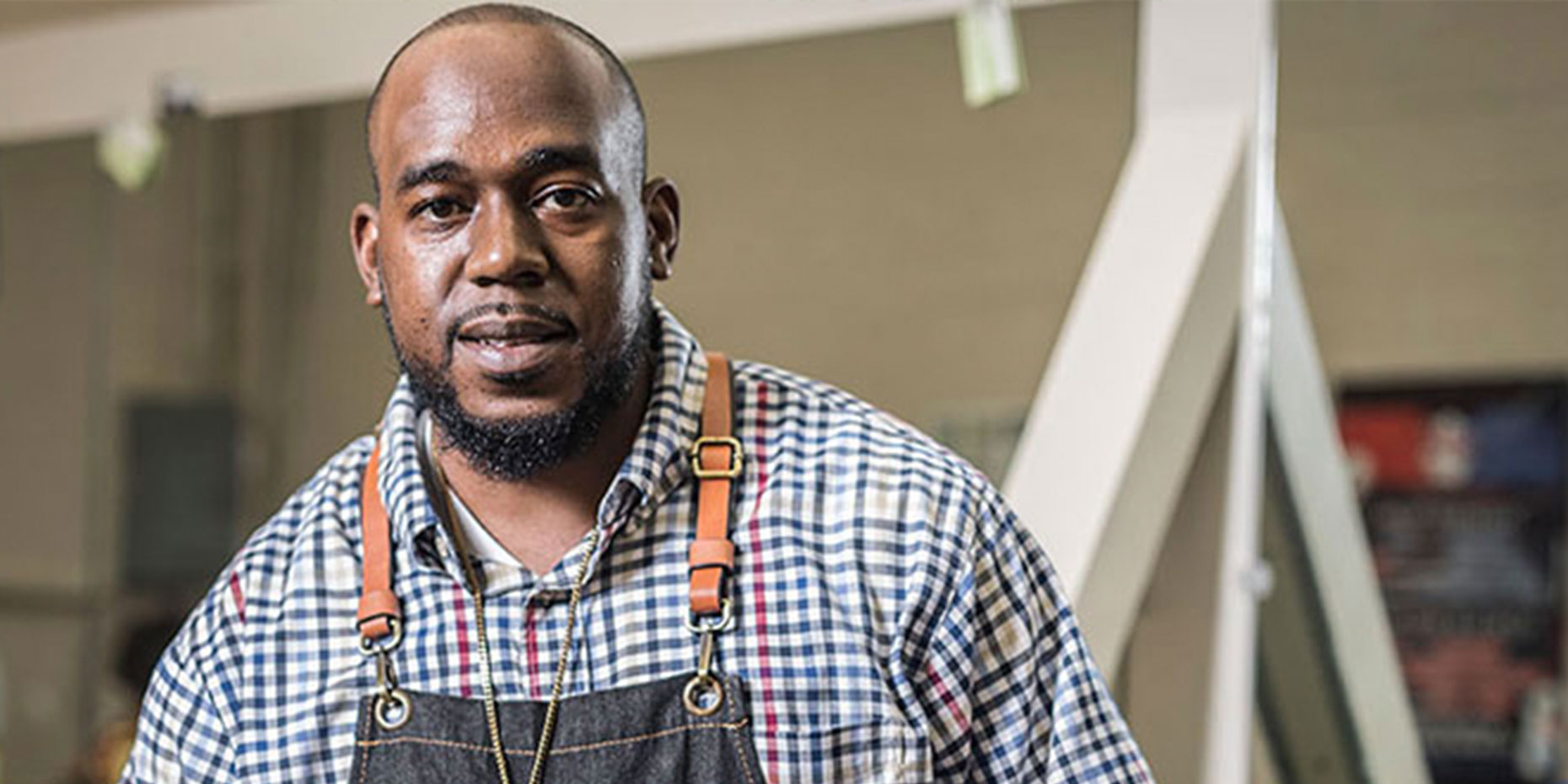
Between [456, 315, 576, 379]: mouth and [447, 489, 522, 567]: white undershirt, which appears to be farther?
[447, 489, 522, 567]: white undershirt

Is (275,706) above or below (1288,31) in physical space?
below

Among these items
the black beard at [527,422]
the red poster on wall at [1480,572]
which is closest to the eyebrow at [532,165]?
the black beard at [527,422]

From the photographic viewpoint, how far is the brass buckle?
46.8 inches

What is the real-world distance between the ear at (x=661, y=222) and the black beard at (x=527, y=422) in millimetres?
37

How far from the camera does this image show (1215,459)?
183 cm

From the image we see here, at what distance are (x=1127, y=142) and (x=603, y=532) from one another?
1.47 meters

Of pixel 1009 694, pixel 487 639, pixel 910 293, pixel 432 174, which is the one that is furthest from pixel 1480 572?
pixel 432 174

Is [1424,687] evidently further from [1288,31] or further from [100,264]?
[100,264]

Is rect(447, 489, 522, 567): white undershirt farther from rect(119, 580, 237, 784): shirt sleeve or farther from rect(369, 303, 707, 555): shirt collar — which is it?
rect(119, 580, 237, 784): shirt sleeve

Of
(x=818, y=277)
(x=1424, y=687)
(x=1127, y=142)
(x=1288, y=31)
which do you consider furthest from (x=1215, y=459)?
(x=1424, y=687)

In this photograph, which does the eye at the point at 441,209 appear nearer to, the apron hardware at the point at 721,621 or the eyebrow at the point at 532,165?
the eyebrow at the point at 532,165

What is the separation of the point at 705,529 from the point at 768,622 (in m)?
0.07

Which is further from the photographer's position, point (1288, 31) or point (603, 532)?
point (1288, 31)

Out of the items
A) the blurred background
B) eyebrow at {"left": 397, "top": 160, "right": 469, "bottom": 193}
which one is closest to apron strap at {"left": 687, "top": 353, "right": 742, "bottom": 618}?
eyebrow at {"left": 397, "top": 160, "right": 469, "bottom": 193}
